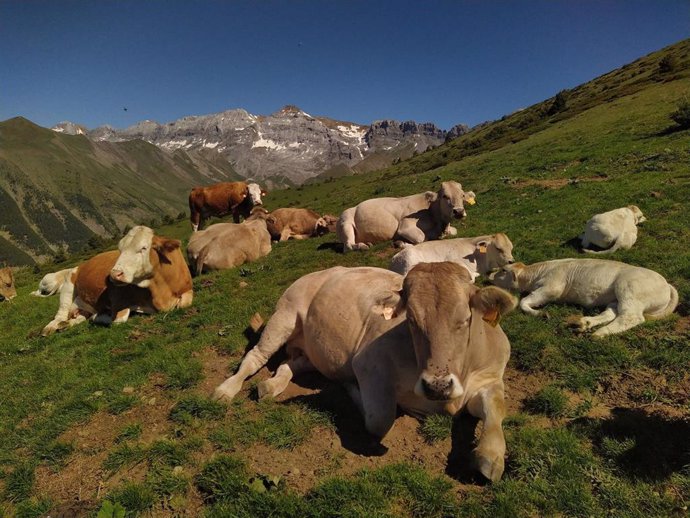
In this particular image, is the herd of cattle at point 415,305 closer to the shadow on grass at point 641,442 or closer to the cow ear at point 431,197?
the cow ear at point 431,197

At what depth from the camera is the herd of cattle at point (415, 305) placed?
4.43 metres

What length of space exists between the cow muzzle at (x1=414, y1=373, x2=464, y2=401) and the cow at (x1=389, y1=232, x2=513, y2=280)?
679cm

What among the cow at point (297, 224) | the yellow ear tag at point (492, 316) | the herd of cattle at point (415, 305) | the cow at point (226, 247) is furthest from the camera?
the cow at point (297, 224)

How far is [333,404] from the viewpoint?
19.2 ft

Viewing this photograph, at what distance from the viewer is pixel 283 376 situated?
6.59 m

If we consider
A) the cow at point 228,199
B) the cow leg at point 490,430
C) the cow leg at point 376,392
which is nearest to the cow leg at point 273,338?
the cow leg at point 376,392

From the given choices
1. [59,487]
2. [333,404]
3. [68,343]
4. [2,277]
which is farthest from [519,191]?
[2,277]

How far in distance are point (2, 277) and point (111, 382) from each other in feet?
51.2

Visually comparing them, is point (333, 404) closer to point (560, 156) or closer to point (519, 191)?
point (519, 191)

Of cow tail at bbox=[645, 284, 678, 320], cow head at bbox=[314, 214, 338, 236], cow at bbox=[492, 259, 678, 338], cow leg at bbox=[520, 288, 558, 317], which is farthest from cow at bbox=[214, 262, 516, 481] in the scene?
cow head at bbox=[314, 214, 338, 236]

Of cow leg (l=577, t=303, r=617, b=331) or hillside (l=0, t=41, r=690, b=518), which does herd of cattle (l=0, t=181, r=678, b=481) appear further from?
hillside (l=0, t=41, r=690, b=518)

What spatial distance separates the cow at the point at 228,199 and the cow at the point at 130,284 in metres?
12.6

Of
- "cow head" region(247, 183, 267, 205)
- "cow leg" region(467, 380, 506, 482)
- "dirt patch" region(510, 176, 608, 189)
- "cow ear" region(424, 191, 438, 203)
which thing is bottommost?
"cow leg" region(467, 380, 506, 482)

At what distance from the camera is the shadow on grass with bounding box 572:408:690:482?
416cm
